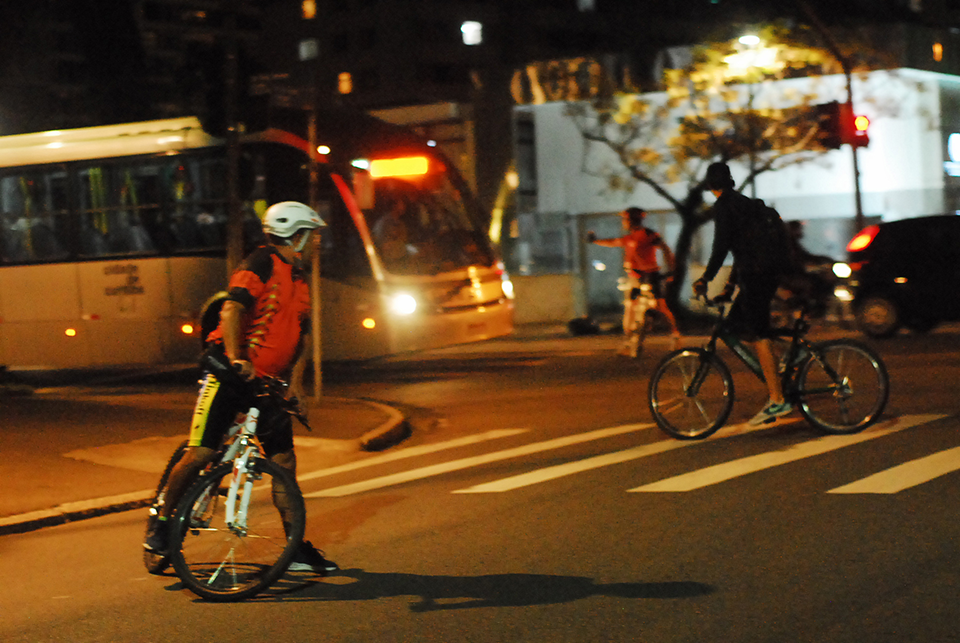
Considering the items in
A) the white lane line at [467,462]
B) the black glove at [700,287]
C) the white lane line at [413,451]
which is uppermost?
the black glove at [700,287]

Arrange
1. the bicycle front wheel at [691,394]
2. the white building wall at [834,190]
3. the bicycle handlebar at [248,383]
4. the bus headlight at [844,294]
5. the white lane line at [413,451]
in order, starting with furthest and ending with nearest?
the white building wall at [834,190], the bus headlight at [844,294], the white lane line at [413,451], the bicycle front wheel at [691,394], the bicycle handlebar at [248,383]

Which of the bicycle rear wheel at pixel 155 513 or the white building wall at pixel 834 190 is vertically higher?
the white building wall at pixel 834 190

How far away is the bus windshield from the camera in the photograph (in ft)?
53.5

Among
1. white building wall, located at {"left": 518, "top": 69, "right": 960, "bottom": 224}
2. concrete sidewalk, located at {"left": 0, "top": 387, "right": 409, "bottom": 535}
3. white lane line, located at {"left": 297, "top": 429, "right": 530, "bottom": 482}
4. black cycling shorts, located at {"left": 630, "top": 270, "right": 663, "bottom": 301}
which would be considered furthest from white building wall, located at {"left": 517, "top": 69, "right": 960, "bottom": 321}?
white lane line, located at {"left": 297, "top": 429, "right": 530, "bottom": 482}

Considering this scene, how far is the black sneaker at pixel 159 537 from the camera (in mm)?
5938

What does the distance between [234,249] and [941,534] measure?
8.60 metres

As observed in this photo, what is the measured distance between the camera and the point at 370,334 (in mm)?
16062

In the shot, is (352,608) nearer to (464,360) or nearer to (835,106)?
(464,360)

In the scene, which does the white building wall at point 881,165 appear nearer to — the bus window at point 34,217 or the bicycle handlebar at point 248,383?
the bus window at point 34,217

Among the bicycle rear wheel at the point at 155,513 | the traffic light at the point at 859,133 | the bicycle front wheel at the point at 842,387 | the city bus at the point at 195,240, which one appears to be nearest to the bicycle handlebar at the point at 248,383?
the bicycle rear wheel at the point at 155,513

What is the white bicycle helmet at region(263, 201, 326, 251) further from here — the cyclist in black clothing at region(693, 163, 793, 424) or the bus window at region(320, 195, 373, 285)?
the bus window at region(320, 195, 373, 285)

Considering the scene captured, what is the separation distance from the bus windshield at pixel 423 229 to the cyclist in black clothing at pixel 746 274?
23.6 ft

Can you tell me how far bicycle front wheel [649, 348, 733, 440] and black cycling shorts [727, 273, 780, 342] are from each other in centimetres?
33

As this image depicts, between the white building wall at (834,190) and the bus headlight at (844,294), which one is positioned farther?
the white building wall at (834,190)
